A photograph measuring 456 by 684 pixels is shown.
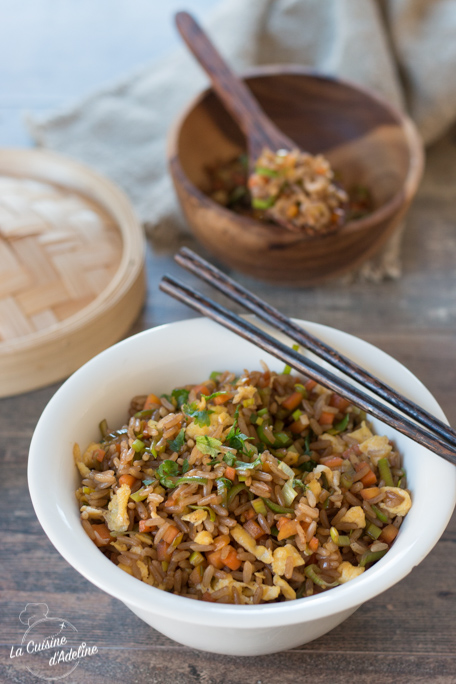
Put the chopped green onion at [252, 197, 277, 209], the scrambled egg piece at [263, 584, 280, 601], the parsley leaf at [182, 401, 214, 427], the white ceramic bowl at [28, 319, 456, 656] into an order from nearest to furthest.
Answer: the white ceramic bowl at [28, 319, 456, 656] < the scrambled egg piece at [263, 584, 280, 601] < the parsley leaf at [182, 401, 214, 427] < the chopped green onion at [252, 197, 277, 209]

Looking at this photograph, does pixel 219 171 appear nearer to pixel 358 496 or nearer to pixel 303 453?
pixel 303 453

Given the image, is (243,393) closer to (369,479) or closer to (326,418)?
(326,418)

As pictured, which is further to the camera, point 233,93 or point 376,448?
point 233,93


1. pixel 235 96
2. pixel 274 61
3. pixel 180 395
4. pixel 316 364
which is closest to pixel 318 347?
pixel 316 364

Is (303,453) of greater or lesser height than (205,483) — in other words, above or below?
below

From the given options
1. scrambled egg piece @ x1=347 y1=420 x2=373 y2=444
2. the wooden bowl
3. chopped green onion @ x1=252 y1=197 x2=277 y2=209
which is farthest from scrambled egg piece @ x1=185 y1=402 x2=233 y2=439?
chopped green onion @ x1=252 y1=197 x2=277 y2=209

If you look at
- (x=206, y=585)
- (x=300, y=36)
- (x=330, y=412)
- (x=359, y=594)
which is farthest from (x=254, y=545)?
(x=300, y=36)

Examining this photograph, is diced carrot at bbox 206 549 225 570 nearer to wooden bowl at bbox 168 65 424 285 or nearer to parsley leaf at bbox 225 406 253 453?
parsley leaf at bbox 225 406 253 453
